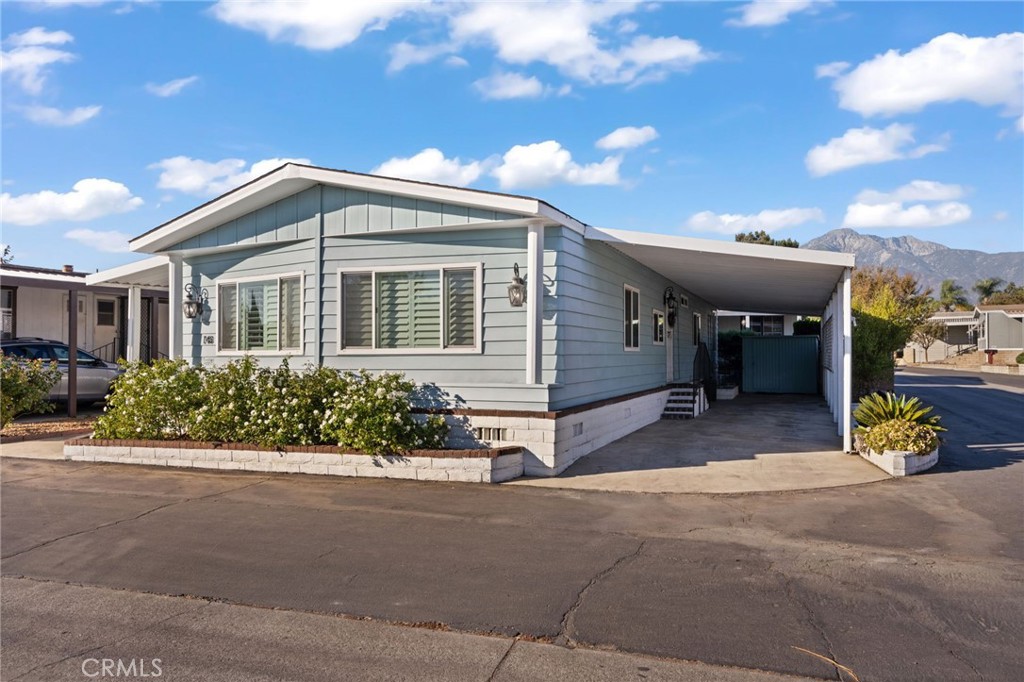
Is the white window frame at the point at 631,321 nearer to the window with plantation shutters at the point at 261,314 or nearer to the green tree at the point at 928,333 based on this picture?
the window with plantation shutters at the point at 261,314

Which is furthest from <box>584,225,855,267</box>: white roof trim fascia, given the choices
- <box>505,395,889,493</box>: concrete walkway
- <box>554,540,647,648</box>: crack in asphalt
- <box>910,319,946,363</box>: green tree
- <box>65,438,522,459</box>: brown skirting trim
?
<box>910,319,946,363</box>: green tree

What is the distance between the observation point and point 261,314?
11289 mm

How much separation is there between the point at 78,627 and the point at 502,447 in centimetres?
537

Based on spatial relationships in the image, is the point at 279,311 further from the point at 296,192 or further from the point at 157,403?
the point at 157,403

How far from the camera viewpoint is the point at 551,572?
523cm

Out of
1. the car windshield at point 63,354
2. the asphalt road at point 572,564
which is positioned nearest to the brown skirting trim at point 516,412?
the asphalt road at point 572,564

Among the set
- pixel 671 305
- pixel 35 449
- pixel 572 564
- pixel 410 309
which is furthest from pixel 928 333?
pixel 35 449

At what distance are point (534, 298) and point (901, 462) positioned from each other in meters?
5.00

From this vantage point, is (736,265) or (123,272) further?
(123,272)

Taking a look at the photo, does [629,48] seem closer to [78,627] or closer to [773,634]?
[773,634]

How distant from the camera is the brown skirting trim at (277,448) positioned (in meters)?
8.64

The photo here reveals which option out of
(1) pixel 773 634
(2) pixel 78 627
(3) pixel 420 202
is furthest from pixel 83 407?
(1) pixel 773 634

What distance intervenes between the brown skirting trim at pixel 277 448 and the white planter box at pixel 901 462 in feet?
Answer: 15.2

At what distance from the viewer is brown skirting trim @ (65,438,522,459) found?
8641 millimetres
